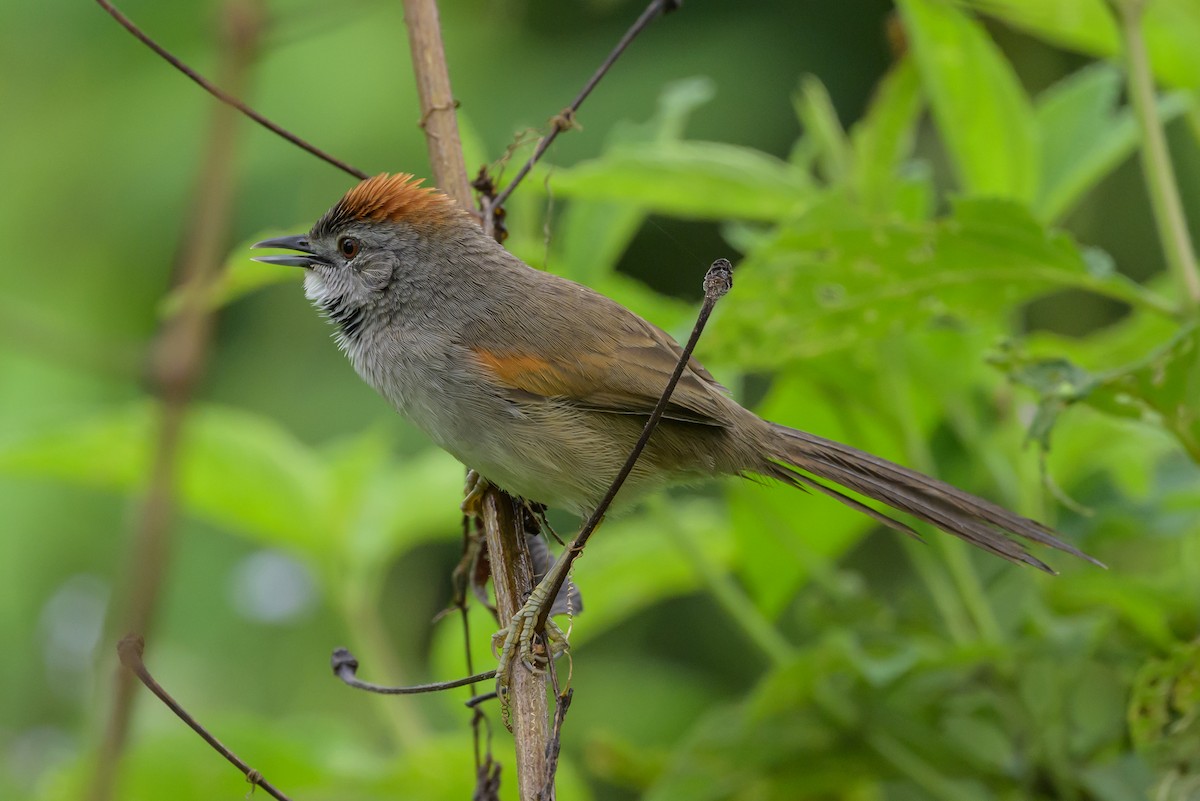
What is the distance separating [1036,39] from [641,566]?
3.57 metres

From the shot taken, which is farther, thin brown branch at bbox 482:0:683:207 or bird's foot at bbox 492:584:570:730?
thin brown branch at bbox 482:0:683:207

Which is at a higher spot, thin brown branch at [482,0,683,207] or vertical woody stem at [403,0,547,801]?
thin brown branch at [482,0,683,207]

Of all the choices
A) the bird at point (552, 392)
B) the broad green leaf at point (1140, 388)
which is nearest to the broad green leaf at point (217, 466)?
the bird at point (552, 392)

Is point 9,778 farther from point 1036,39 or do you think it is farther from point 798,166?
point 1036,39

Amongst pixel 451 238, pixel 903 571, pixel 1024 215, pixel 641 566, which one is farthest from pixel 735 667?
pixel 1024 215

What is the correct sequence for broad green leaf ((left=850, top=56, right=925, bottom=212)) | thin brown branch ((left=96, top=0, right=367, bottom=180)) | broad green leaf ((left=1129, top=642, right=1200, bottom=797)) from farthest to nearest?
broad green leaf ((left=850, top=56, right=925, bottom=212)) → broad green leaf ((left=1129, top=642, right=1200, bottom=797)) → thin brown branch ((left=96, top=0, right=367, bottom=180))

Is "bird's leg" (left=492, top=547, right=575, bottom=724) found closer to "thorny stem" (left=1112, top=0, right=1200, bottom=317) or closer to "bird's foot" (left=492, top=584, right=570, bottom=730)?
"bird's foot" (left=492, top=584, right=570, bottom=730)

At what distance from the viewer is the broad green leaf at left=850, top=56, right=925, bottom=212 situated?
2.85 meters

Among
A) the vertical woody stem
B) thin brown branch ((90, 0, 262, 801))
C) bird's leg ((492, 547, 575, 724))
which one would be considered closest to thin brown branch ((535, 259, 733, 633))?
bird's leg ((492, 547, 575, 724))

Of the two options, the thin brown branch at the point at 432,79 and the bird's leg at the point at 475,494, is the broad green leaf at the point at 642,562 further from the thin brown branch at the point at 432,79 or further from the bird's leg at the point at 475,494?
the thin brown branch at the point at 432,79

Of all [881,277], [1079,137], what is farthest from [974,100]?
[881,277]

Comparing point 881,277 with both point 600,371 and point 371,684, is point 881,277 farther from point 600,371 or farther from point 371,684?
point 371,684

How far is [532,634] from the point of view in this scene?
6.73ft

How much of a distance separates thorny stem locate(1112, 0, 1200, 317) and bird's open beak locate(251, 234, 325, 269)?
1898 mm
